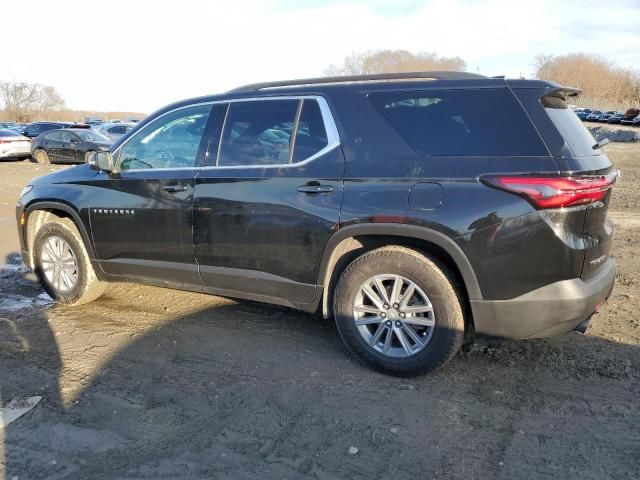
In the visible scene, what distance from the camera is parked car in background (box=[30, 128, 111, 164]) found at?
19625 millimetres

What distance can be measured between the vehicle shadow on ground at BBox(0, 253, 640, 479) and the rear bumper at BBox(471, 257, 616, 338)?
43 centimetres

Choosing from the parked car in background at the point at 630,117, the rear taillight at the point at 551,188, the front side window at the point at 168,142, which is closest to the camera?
the rear taillight at the point at 551,188

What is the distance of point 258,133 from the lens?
4016 millimetres

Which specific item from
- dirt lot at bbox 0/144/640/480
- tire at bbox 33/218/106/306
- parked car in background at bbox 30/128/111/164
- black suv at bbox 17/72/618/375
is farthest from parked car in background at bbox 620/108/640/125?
tire at bbox 33/218/106/306

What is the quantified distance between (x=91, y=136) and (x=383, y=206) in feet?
63.3

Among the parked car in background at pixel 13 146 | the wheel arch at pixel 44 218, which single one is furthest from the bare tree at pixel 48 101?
the wheel arch at pixel 44 218

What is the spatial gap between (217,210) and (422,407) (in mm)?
2009

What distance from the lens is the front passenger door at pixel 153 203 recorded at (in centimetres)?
425

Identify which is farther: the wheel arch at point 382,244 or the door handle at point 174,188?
the door handle at point 174,188

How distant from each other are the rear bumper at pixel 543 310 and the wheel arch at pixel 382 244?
142mm

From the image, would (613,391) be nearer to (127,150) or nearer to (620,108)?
(127,150)

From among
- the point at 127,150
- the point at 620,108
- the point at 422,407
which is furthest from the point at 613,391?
the point at 620,108

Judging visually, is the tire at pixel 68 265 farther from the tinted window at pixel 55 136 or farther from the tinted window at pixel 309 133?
the tinted window at pixel 55 136

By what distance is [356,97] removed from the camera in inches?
144
